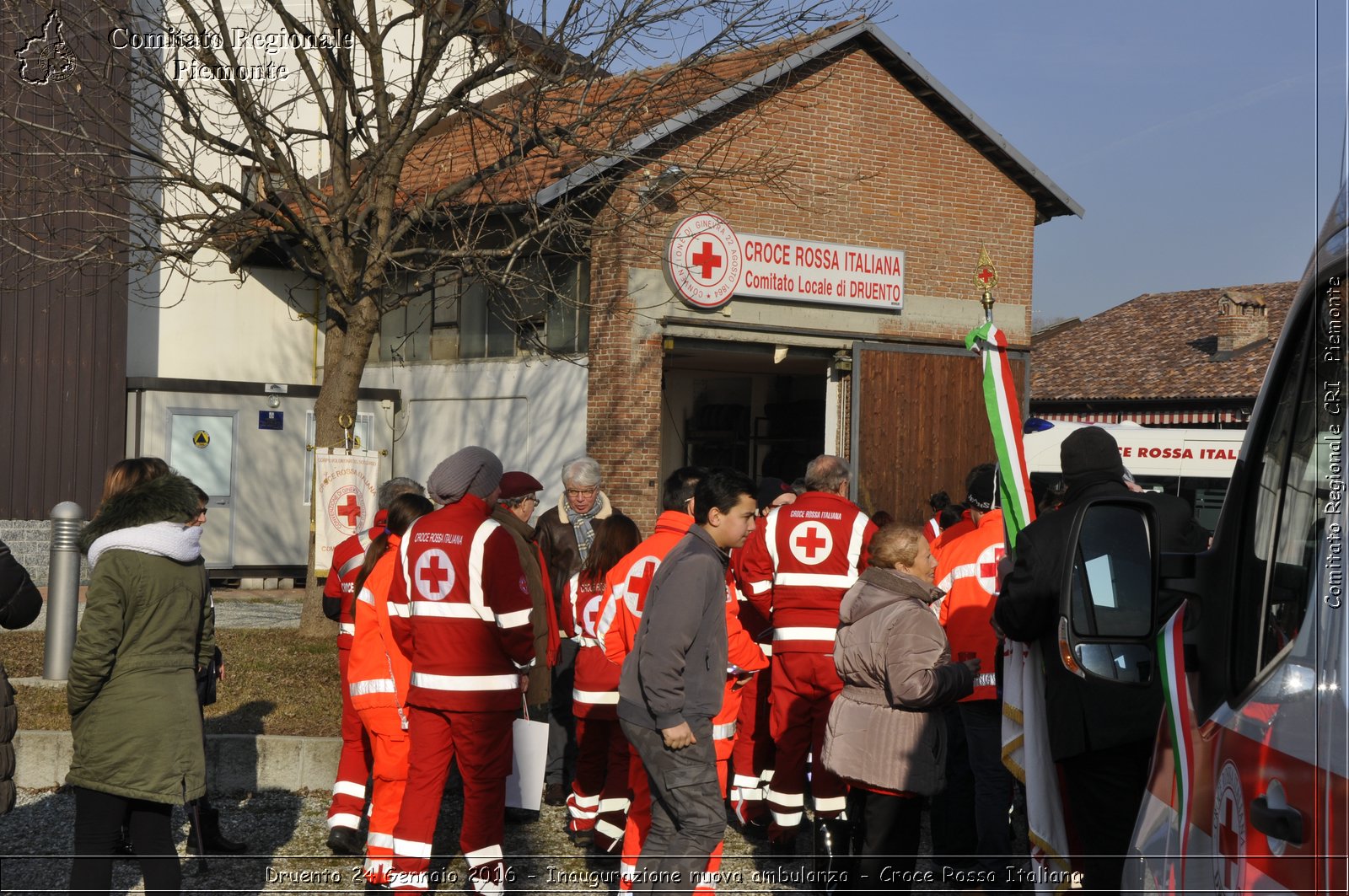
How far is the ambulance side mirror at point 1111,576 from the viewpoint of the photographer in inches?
99.4

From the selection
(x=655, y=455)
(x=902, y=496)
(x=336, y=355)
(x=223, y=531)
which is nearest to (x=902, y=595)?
(x=336, y=355)

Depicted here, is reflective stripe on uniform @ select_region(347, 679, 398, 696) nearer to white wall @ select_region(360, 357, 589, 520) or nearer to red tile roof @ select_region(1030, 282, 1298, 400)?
red tile roof @ select_region(1030, 282, 1298, 400)

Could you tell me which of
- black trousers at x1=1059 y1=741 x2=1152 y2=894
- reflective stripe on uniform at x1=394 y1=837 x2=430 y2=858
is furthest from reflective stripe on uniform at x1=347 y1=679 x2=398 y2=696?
black trousers at x1=1059 y1=741 x2=1152 y2=894

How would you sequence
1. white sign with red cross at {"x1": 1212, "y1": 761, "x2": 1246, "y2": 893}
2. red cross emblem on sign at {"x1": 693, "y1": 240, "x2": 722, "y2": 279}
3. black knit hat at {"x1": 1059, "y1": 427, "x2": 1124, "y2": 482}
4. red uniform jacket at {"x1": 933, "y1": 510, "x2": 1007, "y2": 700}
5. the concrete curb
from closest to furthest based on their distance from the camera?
white sign with red cross at {"x1": 1212, "y1": 761, "x2": 1246, "y2": 893}
black knit hat at {"x1": 1059, "y1": 427, "x2": 1124, "y2": 482}
red uniform jacket at {"x1": 933, "y1": 510, "x2": 1007, "y2": 700}
the concrete curb
red cross emblem on sign at {"x1": 693, "y1": 240, "x2": 722, "y2": 279}

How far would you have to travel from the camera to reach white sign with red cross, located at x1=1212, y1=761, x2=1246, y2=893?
6.84ft

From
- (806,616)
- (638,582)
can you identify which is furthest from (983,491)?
(638,582)

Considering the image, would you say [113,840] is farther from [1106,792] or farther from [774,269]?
[774,269]

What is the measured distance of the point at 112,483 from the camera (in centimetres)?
570

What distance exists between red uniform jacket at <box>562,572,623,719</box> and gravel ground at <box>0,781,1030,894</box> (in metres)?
0.81

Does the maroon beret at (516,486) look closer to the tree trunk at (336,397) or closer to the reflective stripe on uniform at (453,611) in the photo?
the reflective stripe on uniform at (453,611)

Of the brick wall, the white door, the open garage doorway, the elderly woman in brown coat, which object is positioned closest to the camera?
the elderly woman in brown coat

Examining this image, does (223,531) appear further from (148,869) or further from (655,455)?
(148,869)

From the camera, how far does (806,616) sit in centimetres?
720

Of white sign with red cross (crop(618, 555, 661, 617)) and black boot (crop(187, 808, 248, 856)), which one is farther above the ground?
white sign with red cross (crop(618, 555, 661, 617))
